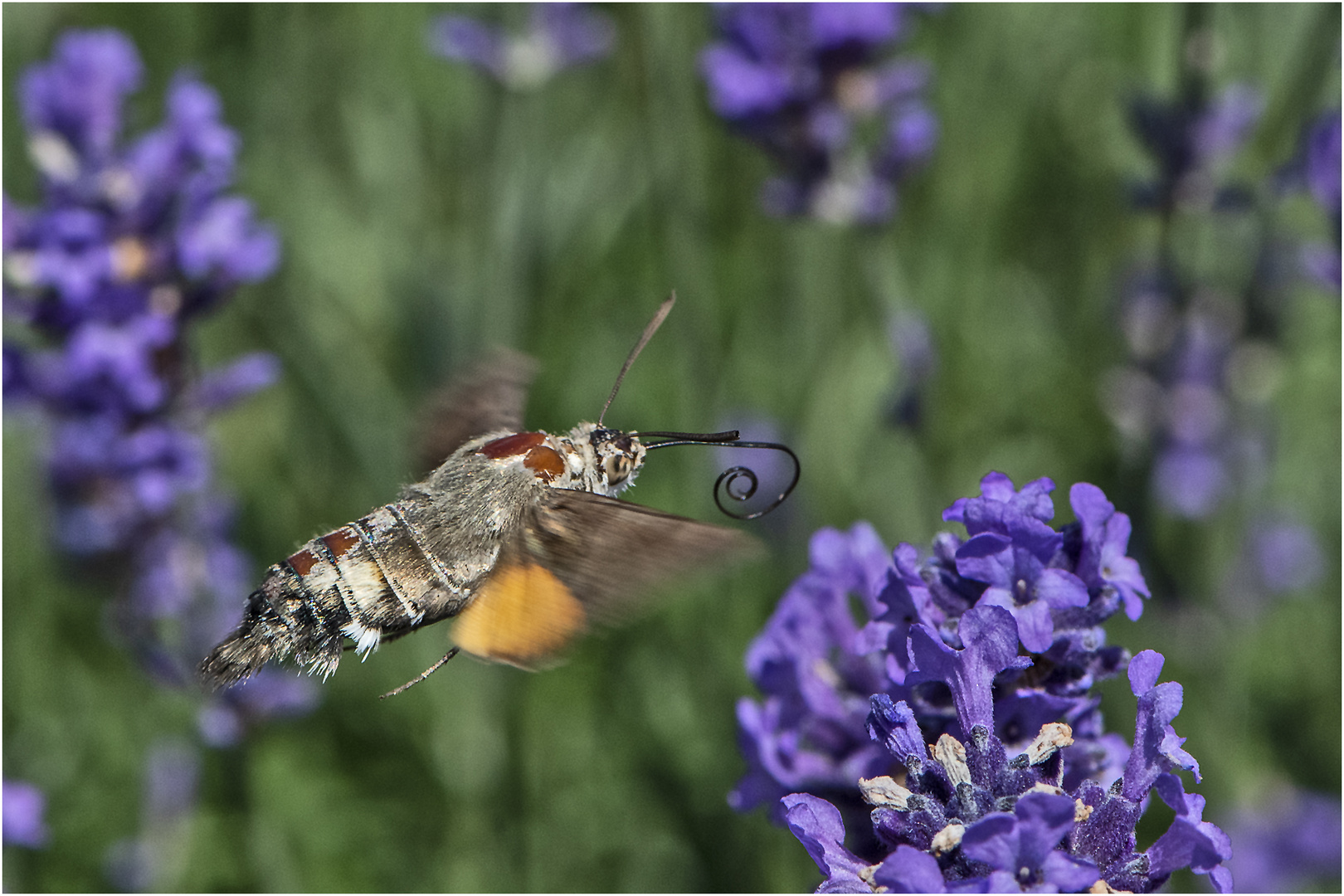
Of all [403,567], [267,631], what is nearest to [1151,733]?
[403,567]

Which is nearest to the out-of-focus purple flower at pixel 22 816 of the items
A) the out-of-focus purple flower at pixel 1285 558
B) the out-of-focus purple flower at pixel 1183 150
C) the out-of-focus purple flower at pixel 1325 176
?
the out-of-focus purple flower at pixel 1183 150

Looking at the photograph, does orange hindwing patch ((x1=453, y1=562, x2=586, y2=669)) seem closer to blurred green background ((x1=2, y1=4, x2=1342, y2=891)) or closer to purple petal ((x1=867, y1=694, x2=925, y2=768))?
purple petal ((x1=867, y1=694, x2=925, y2=768))

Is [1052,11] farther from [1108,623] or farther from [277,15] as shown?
[277,15]

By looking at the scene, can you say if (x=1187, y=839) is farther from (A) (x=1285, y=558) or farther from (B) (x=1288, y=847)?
(A) (x=1285, y=558)

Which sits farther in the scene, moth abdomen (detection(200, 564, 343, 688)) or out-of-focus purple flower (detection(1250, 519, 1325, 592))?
out-of-focus purple flower (detection(1250, 519, 1325, 592))

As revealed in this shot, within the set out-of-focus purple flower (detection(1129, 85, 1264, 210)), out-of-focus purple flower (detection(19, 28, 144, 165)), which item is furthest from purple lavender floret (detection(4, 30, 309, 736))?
out-of-focus purple flower (detection(1129, 85, 1264, 210))

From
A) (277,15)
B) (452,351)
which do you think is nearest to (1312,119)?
(452,351)

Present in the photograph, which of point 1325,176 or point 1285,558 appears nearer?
point 1325,176

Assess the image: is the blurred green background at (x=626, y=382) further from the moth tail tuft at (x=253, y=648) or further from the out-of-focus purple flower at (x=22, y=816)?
the moth tail tuft at (x=253, y=648)
